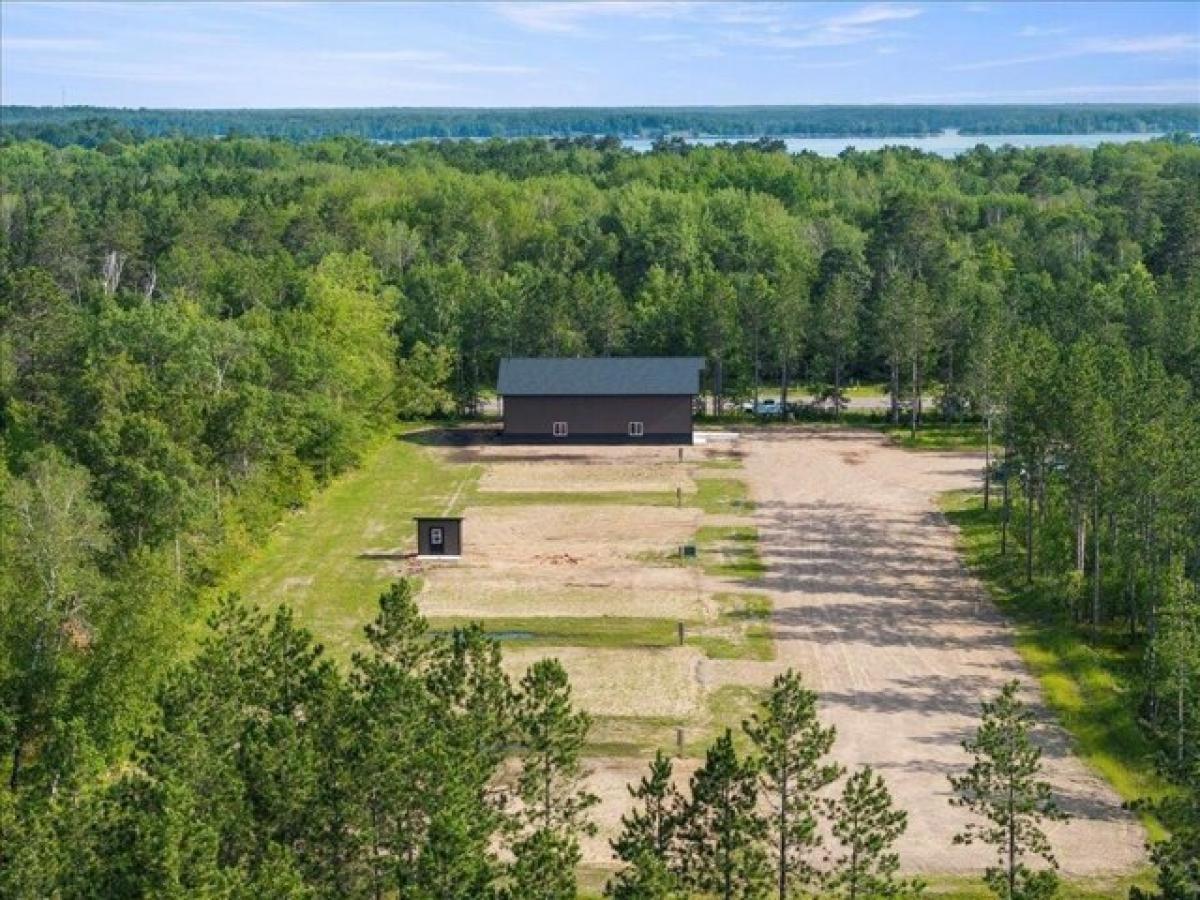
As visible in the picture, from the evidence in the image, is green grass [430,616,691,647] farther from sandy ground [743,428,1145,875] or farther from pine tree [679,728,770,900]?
pine tree [679,728,770,900]

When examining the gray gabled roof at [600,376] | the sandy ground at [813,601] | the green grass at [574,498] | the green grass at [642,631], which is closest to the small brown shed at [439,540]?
the sandy ground at [813,601]

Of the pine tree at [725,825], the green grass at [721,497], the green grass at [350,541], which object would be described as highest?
the pine tree at [725,825]

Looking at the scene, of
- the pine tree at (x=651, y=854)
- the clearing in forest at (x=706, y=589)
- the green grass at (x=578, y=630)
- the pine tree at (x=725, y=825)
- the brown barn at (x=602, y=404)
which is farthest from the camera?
the brown barn at (x=602, y=404)

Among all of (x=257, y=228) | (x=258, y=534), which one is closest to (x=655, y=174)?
(x=257, y=228)

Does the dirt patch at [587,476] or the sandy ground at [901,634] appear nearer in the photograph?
the sandy ground at [901,634]

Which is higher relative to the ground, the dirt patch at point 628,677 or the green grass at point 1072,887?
the green grass at point 1072,887

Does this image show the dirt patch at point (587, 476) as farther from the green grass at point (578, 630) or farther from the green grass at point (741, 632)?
the green grass at point (578, 630)

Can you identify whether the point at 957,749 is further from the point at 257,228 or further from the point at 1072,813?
the point at 257,228

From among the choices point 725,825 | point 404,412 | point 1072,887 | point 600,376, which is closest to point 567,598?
point 1072,887
